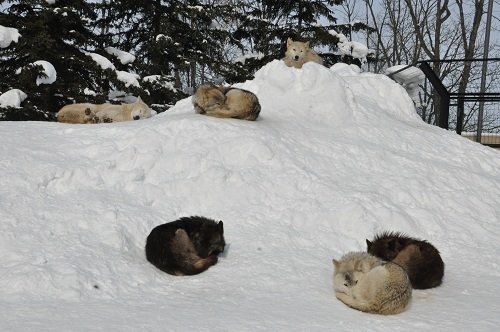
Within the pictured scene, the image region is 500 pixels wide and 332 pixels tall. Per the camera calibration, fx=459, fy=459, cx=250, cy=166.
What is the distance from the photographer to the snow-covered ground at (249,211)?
13.2 feet

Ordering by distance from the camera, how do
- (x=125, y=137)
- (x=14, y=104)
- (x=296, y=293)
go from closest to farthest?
(x=296, y=293)
(x=125, y=137)
(x=14, y=104)

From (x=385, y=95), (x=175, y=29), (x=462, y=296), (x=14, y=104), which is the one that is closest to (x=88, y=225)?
(x=462, y=296)

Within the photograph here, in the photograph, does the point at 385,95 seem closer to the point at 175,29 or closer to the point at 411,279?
the point at 411,279

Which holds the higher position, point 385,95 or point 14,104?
point 385,95

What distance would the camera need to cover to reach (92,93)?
15039 millimetres

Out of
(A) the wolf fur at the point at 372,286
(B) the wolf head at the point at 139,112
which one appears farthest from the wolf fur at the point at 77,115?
(A) the wolf fur at the point at 372,286

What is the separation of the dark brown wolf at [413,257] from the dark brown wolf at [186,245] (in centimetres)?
177

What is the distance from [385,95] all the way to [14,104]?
32.7 feet

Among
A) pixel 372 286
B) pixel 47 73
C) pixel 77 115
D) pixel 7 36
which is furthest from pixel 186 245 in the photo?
pixel 7 36

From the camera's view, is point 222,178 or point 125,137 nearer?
point 222,178

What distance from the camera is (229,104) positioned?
26.7 feet

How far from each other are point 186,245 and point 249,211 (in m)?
1.29

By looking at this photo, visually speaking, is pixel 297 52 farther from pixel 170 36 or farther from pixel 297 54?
pixel 170 36

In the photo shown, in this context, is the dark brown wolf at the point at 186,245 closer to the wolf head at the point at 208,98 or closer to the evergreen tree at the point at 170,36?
the wolf head at the point at 208,98
